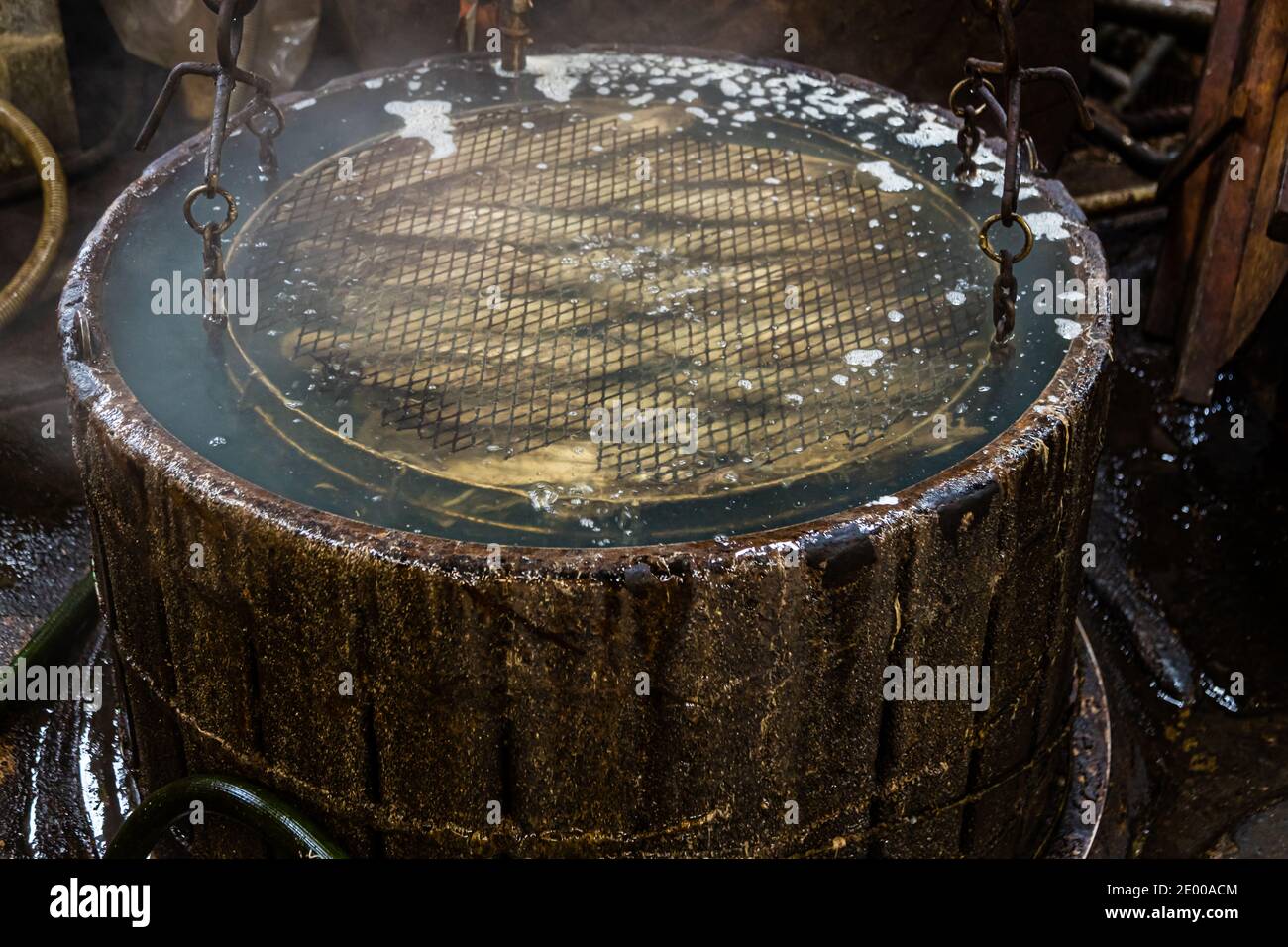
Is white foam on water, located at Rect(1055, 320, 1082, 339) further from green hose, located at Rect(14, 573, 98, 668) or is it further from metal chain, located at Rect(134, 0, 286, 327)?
green hose, located at Rect(14, 573, 98, 668)

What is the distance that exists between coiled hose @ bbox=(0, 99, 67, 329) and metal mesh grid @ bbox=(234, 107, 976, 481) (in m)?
1.49

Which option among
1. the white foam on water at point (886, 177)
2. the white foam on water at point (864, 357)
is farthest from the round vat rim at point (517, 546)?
the white foam on water at point (886, 177)

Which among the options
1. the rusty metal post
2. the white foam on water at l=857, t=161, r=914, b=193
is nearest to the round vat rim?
the white foam on water at l=857, t=161, r=914, b=193

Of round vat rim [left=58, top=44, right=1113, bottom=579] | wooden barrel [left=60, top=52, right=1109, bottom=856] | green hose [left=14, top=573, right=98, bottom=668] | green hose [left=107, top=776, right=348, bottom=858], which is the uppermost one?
round vat rim [left=58, top=44, right=1113, bottom=579]

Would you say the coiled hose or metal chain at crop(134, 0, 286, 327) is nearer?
metal chain at crop(134, 0, 286, 327)

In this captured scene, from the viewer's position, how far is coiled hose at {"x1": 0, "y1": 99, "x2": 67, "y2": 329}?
4367mm

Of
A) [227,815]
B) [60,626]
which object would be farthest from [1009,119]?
[60,626]

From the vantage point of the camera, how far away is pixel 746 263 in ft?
10.4

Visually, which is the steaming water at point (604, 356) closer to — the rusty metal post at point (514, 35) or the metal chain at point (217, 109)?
the metal chain at point (217, 109)
